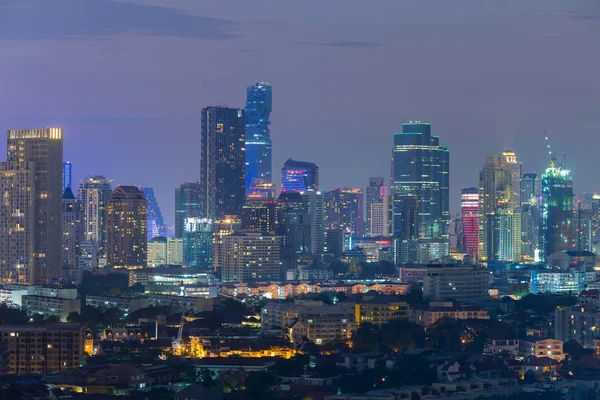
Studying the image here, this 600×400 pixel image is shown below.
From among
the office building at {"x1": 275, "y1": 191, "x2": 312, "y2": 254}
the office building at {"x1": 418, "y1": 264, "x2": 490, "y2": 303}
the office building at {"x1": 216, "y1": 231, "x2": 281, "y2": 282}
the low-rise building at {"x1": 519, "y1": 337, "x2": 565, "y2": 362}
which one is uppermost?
the office building at {"x1": 275, "y1": 191, "x2": 312, "y2": 254}

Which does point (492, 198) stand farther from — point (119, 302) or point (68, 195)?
point (119, 302)

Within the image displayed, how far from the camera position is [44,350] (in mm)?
46219

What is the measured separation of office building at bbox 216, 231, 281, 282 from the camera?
3462 inches

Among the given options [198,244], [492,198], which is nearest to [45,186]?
[198,244]

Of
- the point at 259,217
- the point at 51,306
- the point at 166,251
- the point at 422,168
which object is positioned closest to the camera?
the point at 51,306

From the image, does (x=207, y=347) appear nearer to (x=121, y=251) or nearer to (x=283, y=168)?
(x=121, y=251)

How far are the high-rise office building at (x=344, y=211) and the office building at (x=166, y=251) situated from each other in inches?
409

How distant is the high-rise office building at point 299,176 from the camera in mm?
120312

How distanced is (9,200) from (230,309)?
46.4ft

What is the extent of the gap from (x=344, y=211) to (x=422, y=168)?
5.52 m

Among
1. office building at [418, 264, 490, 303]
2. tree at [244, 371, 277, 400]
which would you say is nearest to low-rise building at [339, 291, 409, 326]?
office building at [418, 264, 490, 303]

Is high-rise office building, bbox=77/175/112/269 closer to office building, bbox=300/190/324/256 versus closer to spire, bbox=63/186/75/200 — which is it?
spire, bbox=63/186/75/200

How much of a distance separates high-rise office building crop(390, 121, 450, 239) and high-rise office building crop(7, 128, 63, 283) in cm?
4619

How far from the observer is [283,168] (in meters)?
123
